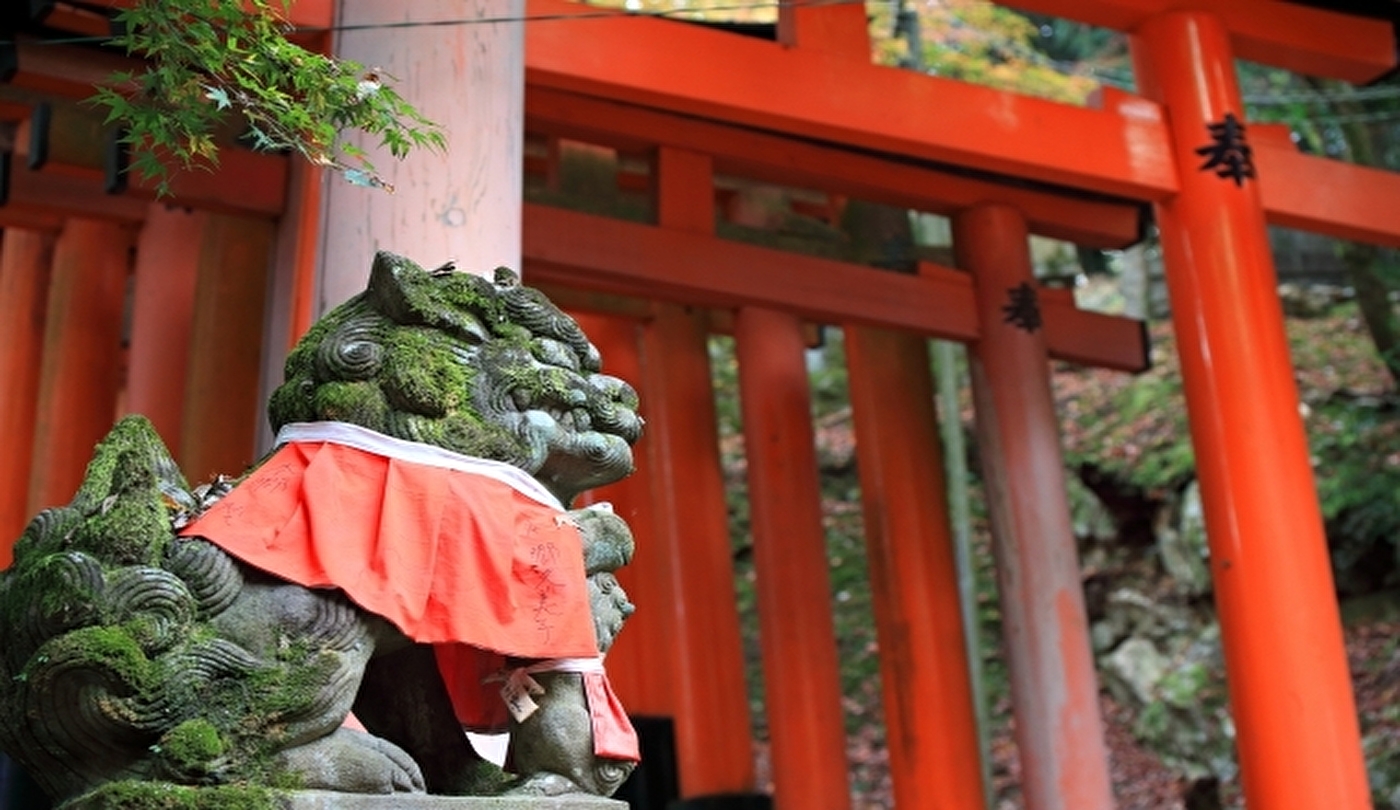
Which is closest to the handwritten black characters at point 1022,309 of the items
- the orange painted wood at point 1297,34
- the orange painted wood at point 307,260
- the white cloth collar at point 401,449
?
the orange painted wood at point 1297,34

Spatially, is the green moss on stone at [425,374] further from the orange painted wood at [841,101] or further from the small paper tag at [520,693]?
the orange painted wood at [841,101]

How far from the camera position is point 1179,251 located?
274 inches

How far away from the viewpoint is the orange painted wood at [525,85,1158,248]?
23.4 ft

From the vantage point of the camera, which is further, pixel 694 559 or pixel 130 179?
pixel 694 559

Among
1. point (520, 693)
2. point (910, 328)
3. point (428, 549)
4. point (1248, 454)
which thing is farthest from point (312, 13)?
point (1248, 454)

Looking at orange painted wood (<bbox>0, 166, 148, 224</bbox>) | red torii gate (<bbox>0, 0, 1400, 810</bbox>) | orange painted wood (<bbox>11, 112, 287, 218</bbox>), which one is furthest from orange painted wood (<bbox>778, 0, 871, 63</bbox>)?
orange painted wood (<bbox>0, 166, 148, 224</bbox>)

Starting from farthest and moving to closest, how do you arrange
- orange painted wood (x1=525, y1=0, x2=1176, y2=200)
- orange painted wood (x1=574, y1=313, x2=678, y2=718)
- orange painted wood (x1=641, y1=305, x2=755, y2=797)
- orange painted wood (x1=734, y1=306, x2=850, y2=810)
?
1. orange painted wood (x1=574, y1=313, x2=678, y2=718)
2. orange painted wood (x1=641, y1=305, x2=755, y2=797)
3. orange painted wood (x1=734, y1=306, x2=850, y2=810)
4. orange painted wood (x1=525, y1=0, x2=1176, y2=200)

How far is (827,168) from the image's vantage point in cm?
767

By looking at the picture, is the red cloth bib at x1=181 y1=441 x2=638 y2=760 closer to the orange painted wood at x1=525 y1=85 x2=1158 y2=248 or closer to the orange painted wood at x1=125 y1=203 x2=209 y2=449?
the orange painted wood at x1=525 y1=85 x2=1158 y2=248

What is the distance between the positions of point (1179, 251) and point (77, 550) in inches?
217

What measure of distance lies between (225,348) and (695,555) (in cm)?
294

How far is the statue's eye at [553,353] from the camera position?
305cm

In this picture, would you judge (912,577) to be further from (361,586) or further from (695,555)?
(361,586)

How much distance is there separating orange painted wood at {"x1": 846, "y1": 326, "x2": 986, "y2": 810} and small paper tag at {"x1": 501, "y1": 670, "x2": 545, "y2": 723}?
18.1ft
